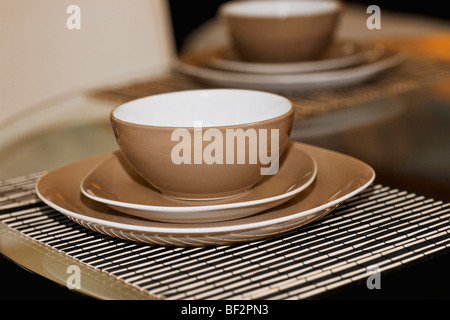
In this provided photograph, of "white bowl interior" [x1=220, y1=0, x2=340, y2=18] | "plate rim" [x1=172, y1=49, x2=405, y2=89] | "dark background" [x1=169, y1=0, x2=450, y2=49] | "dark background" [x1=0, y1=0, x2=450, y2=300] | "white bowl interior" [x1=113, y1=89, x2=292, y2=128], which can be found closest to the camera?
"dark background" [x1=0, y1=0, x2=450, y2=300]

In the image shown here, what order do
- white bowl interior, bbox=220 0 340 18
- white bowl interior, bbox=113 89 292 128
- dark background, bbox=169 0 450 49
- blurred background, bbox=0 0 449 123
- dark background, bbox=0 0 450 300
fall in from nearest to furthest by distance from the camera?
dark background, bbox=0 0 450 300 < white bowl interior, bbox=113 89 292 128 < white bowl interior, bbox=220 0 340 18 < blurred background, bbox=0 0 449 123 < dark background, bbox=169 0 450 49

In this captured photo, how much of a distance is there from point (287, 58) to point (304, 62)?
0.10 feet

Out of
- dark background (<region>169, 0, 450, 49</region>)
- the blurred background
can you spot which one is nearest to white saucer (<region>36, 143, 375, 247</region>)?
the blurred background

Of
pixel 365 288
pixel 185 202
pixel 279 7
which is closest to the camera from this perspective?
pixel 365 288

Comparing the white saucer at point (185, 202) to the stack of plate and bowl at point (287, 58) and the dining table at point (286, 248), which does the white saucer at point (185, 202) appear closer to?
the dining table at point (286, 248)

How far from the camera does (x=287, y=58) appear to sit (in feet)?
3.38

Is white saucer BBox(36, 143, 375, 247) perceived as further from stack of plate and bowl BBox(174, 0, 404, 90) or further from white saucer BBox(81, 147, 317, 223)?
stack of plate and bowl BBox(174, 0, 404, 90)

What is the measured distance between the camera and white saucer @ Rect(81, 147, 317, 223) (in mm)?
479

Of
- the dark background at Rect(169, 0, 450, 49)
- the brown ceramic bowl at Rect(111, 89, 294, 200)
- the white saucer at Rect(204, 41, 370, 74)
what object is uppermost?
the brown ceramic bowl at Rect(111, 89, 294, 200)

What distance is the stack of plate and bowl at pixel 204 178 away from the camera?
1.55 feet

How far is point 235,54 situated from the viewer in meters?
1.13

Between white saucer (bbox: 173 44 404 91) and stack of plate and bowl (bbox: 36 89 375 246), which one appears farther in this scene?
white saucer (bbox: 173 44 404 91)

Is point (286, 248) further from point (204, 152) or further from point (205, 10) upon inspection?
point (205, 10)

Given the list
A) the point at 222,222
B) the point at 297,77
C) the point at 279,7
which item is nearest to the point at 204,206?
the point at 222,222
